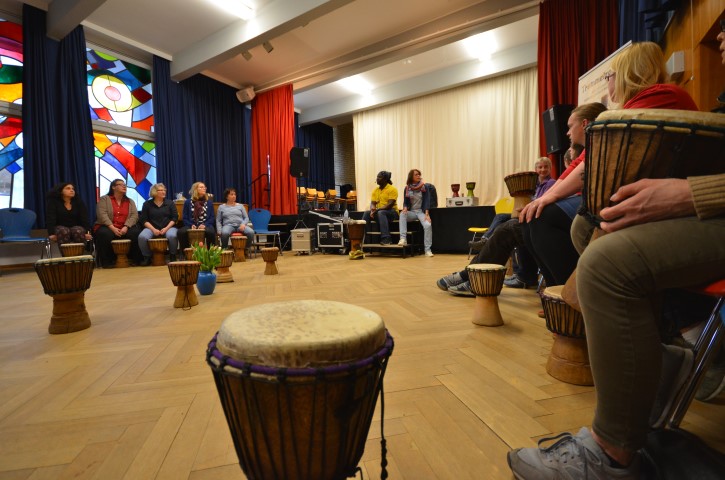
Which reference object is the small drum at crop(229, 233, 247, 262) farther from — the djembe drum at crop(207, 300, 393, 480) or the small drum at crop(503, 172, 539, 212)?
the djembe drum at crop(207, 300, 393, 480)

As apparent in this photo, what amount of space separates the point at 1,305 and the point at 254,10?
17.5ft

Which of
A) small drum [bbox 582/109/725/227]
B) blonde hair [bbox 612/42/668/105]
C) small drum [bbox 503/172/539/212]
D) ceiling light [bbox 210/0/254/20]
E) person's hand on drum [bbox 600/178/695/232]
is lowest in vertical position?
person's hand on drum [bbox 600/178/695/232]

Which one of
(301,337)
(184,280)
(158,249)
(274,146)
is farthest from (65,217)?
Answer: (301,337)

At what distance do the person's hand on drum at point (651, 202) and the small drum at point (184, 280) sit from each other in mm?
2431

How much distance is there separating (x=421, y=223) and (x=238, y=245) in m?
3.01

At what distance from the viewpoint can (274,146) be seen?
8.73 m

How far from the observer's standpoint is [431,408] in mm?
1074

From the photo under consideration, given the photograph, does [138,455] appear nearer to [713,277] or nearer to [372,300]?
[713,277]

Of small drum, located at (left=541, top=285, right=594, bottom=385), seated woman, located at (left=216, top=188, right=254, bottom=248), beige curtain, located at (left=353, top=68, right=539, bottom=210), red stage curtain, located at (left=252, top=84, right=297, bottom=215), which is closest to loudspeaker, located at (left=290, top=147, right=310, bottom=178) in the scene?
red stage curtain, located at (left=252, top=84, right=297, bottom=215)

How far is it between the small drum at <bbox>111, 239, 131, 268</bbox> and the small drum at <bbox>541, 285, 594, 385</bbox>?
5624mm

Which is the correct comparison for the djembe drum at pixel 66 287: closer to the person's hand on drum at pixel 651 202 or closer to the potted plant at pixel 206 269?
the potted plant at pixel 206 269

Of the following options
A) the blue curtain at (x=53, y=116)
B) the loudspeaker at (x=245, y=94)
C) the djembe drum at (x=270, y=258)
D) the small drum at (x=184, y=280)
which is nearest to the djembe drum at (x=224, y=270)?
the djembe drum at (x=270, y=258)

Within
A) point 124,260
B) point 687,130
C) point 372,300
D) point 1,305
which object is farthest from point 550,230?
point 124,260

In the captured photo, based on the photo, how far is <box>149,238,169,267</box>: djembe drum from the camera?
520 centimetres
